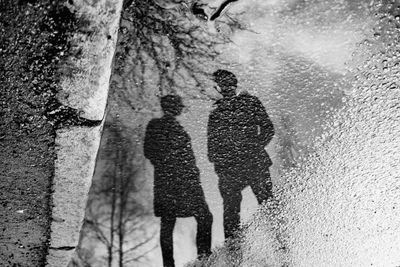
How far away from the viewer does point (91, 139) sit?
2.69 meters

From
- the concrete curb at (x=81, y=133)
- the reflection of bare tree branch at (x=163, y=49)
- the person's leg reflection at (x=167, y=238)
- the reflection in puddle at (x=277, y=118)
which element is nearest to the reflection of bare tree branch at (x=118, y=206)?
the reflection in puddle at (x=277, y=118)

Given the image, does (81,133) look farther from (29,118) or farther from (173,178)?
(173,178)

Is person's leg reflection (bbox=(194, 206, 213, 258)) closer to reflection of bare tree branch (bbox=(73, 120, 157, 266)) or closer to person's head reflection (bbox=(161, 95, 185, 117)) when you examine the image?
reflection of bare tree branch (bbox=(73, 120, 157, 266))

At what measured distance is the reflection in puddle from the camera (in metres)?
3.17

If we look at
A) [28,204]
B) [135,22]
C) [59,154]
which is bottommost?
[28,204]

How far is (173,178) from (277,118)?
140 centimetres

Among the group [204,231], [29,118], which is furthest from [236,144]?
[29,118]

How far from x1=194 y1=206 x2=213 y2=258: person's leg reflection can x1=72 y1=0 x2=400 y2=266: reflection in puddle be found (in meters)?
0.06

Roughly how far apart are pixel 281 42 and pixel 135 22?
5.23 ft

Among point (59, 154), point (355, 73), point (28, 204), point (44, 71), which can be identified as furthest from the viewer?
point (355, 73)

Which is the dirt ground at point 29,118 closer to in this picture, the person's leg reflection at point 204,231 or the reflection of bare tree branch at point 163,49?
the reflection of bare tree branch at point 163,49

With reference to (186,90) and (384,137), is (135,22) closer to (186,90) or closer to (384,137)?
(186,90)

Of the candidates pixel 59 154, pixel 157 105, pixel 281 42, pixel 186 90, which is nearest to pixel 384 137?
pixel 281 42

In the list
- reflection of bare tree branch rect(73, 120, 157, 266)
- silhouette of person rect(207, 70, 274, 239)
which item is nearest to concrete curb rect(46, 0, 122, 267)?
reflection of bare tree branch rect(73, 120, 157, 266)
